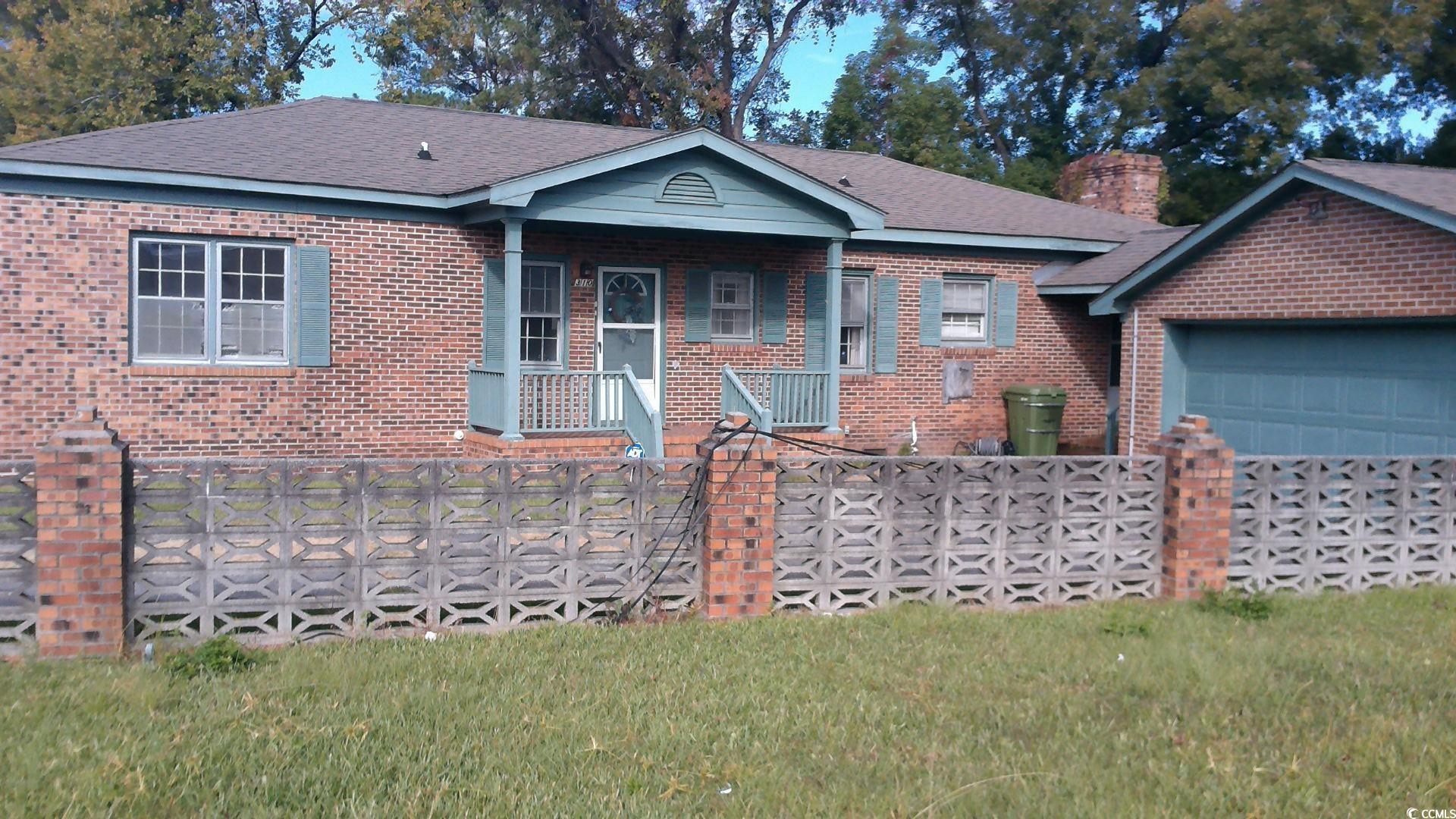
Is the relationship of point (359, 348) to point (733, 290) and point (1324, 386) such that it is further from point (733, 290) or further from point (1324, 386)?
point (1324, 386)

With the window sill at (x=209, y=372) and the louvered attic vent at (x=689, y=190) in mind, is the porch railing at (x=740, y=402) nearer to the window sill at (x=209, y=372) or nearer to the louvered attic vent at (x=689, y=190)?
the louvered attic vent at (x=689, y=190)

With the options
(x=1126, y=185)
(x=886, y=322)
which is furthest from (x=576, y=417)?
(x=1126, y=185)

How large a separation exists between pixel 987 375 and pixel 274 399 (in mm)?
9888

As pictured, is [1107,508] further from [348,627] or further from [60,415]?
[60,415]

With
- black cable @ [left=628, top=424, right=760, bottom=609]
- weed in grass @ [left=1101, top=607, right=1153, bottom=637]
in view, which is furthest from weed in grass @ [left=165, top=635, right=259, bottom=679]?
weed in grass @ [left=1101, top=607, right=1153, bottom=637]

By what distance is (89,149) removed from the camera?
41.4 ft

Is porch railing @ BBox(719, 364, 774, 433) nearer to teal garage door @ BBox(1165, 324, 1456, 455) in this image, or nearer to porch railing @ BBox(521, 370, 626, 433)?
porch railing @ BBox(521, 370, 626, 433)

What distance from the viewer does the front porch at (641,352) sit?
13.8 meters

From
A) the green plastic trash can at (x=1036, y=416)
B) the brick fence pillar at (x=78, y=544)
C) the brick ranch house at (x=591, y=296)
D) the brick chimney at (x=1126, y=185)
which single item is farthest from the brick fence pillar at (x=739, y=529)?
the brick chimney at (x=1126, y=185)

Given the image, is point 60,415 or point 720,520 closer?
point 720,520

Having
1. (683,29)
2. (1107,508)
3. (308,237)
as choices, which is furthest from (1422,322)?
(683,29)

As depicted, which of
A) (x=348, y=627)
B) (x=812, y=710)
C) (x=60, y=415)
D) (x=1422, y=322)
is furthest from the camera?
(x=60, y=415)

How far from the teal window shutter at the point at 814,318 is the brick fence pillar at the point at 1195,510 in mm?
8295

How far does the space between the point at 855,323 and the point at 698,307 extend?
98.6 inches
